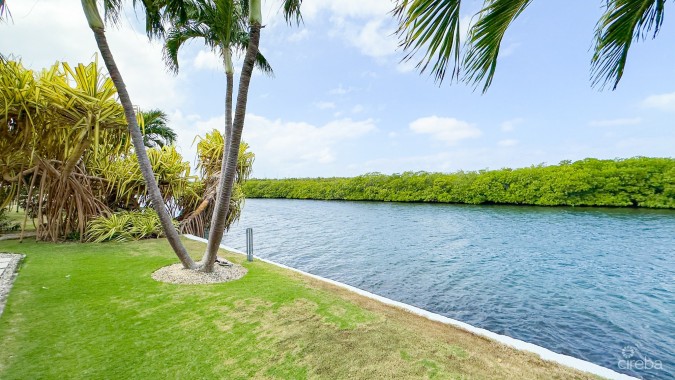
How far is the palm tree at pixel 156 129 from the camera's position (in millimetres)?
19667

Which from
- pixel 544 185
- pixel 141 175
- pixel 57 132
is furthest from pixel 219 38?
pixel 544 185

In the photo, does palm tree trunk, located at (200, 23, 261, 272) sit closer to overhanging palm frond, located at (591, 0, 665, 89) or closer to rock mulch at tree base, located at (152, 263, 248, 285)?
rock mulch at tree base, located at (152, 263, 248, 285)

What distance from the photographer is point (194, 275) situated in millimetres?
5543

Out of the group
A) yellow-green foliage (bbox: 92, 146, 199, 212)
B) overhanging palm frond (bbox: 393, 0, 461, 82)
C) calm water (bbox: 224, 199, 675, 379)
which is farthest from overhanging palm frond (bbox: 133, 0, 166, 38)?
calm water (bbox: 224, 199, 675, 379)

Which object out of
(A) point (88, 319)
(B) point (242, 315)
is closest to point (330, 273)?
(B) point (242, 315)

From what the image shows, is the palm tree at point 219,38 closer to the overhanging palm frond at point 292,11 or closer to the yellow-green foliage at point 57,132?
the overhanging palm frond at point 292,11

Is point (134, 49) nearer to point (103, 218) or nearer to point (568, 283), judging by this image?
point (103, 218)

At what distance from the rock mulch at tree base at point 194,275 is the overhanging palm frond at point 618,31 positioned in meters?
5.42

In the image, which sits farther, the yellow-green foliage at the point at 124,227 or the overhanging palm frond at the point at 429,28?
the yellow-green foliage at the point at 124,227

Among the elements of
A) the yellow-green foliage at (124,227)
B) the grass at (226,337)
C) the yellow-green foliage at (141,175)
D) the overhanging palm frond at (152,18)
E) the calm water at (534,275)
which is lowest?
the calm water at (534,275)

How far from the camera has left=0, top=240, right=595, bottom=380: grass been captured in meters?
2.82

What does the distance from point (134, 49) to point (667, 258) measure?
1445cm

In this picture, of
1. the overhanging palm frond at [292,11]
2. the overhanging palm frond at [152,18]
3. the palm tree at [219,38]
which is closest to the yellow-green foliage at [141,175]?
the palm tree at [219,38]

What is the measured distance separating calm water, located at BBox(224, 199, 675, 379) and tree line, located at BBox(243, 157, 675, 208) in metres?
10.0
